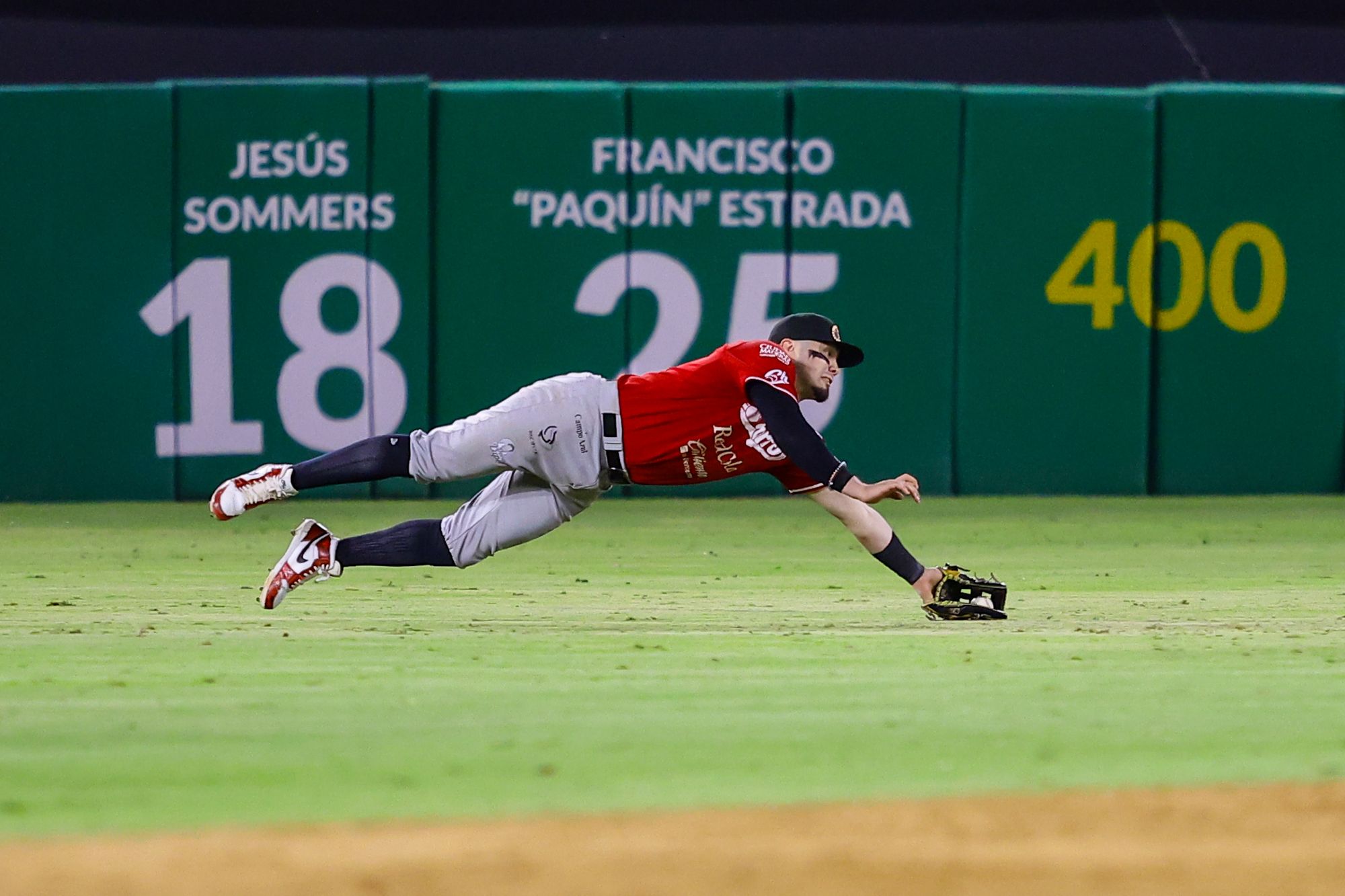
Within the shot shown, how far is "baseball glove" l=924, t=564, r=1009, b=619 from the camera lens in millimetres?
6414

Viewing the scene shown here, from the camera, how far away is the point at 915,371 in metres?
11.5

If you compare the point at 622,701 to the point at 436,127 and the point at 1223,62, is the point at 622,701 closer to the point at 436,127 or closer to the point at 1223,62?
the point at 436,127

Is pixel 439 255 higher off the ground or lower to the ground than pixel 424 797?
higher

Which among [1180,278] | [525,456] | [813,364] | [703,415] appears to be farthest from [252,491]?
[1180,278]

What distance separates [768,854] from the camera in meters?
3.47

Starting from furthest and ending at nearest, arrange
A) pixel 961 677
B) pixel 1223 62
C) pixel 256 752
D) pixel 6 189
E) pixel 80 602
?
pixel 1223 62, pixel 6 189, pixel 80 602, pixel 961 677, pixel 256 752

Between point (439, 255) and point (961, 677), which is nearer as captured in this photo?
point (961, 677)

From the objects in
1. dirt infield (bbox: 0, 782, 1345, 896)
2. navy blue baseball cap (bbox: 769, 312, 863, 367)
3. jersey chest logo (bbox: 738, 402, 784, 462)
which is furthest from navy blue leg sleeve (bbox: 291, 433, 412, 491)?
dirt infield (bbox: 0, 782, 1345, 896)

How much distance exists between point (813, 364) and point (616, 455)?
29.3 inches

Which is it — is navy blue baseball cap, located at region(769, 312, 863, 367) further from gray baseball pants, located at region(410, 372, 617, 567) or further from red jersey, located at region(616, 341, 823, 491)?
gray baseball pants, located at region(410, 372, 617, 567)

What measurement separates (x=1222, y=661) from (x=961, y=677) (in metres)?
0.87

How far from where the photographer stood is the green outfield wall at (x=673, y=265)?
11.1m

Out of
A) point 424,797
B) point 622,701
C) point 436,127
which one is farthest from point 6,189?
point 424,797

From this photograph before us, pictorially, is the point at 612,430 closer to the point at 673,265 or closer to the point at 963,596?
the point at 963,596
